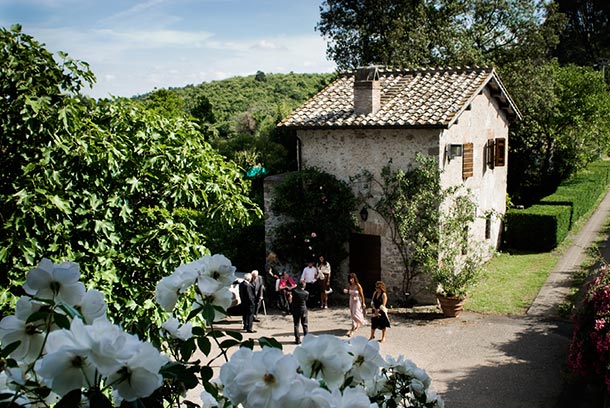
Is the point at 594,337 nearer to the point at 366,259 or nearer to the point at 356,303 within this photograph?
the point at 356,303

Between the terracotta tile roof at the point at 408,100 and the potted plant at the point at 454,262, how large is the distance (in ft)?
7.34

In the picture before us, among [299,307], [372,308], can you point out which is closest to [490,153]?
[372,308]

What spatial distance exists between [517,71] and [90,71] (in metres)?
20.5

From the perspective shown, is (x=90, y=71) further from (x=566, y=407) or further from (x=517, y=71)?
(x=517, y=71)

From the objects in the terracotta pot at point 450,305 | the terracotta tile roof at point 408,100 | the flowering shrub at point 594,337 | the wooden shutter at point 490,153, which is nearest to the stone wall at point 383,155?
the terracotta tile roof at point 408,100

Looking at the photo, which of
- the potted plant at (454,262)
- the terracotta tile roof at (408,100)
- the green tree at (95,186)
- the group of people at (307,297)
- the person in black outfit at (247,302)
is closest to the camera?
the green tree at (95,186)

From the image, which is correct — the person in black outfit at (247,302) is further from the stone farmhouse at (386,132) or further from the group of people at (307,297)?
the stone farmhouse at (386,132)

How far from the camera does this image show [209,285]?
215 centimetres

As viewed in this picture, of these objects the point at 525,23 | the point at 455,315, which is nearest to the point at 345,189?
the point at 455,315

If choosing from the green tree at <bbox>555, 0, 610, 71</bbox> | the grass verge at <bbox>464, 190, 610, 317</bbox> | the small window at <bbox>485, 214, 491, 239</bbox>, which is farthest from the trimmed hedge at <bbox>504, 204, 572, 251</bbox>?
the green tree at <bbox>555, 0, 610, 71</bbox>

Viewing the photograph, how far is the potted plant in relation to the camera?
13.0 m

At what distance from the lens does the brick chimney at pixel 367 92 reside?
47.6 feet

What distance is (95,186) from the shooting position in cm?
685

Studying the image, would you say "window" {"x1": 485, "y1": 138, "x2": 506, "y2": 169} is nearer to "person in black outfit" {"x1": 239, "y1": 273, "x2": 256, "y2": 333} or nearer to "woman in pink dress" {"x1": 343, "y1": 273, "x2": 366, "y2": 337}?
"woman in pink dress" {"x1": 343, "y1": 273, "x2": 366, "y2": 337}
